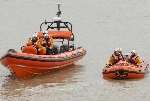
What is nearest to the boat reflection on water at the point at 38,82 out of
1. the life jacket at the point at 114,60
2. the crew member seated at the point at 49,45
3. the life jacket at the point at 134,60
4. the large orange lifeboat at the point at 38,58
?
the large orange lifeboat at the point at 38,58

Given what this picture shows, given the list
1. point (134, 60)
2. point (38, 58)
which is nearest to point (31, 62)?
point (38, 58)

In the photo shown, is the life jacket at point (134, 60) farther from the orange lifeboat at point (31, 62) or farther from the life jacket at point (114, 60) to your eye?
the orange lifeboat at point (31, 62)

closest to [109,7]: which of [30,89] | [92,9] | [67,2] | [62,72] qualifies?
[92,9]

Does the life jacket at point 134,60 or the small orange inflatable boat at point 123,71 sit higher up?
the life jacket at point 134,60

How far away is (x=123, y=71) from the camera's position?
67.6 ft

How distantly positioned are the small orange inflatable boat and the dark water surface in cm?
24

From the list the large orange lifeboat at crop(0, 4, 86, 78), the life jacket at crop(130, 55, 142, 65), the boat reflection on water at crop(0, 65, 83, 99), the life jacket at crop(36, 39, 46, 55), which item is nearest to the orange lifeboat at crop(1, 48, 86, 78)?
the large orange lifeboat at crop(0, 4, 86, 78)

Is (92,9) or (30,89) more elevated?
(92,9)

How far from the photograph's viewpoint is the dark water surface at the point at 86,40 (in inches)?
761

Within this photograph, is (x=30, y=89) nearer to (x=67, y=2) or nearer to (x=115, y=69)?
(x=115, y=69)

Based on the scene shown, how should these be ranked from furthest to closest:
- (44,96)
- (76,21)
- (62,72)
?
1. (76,21)
2. (62,72)
3. (44,96)

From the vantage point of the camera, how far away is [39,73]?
21.5 meters

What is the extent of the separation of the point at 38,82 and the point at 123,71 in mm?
2941

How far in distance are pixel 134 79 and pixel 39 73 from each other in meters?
3.37
